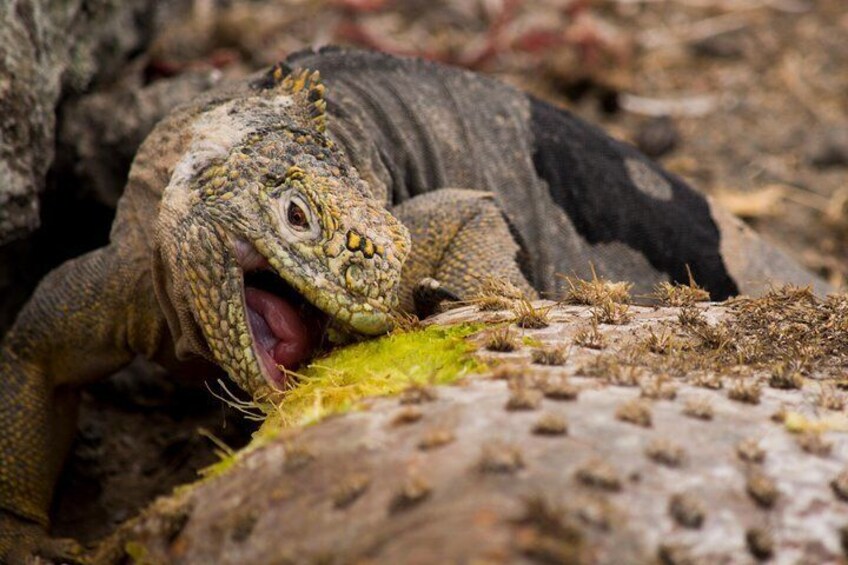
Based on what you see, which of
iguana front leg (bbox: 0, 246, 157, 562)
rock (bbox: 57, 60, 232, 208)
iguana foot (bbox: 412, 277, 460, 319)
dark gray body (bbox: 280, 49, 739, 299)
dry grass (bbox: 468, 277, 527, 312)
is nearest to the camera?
dry grass (bbox: 468, 277, 527, 312)

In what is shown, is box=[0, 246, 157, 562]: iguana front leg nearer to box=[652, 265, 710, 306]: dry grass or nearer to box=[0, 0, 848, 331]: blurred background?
box=[0, 0, 848, 331]: blurred background

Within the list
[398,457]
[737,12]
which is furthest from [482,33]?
[398,457]

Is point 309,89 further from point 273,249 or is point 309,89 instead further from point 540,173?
point 540,173

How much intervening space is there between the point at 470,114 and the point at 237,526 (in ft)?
13.2

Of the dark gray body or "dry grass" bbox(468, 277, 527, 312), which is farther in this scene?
the dark gray body

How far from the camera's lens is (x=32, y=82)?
18.5 ft

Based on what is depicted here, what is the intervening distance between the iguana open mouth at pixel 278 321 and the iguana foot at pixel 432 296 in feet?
1.66

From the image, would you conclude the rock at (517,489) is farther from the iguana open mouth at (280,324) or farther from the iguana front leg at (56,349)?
the iguana front leg at (56,349)

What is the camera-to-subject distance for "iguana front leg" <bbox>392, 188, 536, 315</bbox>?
17.4ft

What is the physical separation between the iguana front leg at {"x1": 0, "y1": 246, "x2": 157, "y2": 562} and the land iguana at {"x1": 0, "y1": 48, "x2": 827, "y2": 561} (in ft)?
0.03

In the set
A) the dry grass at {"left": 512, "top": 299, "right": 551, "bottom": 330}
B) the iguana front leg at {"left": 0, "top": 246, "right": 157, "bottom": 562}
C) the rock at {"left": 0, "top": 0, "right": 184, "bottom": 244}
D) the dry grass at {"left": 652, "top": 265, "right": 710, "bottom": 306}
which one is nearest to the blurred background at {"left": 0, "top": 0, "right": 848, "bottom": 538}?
the rock at {"left": 0, "top": 0, "right": 184, "bottom": 244}

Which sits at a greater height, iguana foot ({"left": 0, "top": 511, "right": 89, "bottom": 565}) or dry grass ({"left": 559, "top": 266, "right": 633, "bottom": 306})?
dry grass ({"left": 559, "top": 266, "right": 633, "bottom": 306})

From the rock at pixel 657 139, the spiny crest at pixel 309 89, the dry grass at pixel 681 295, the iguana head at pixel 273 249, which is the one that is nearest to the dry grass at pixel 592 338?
the dry grass at pixel 681 295

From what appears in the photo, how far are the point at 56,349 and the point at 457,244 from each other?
1.91 m
